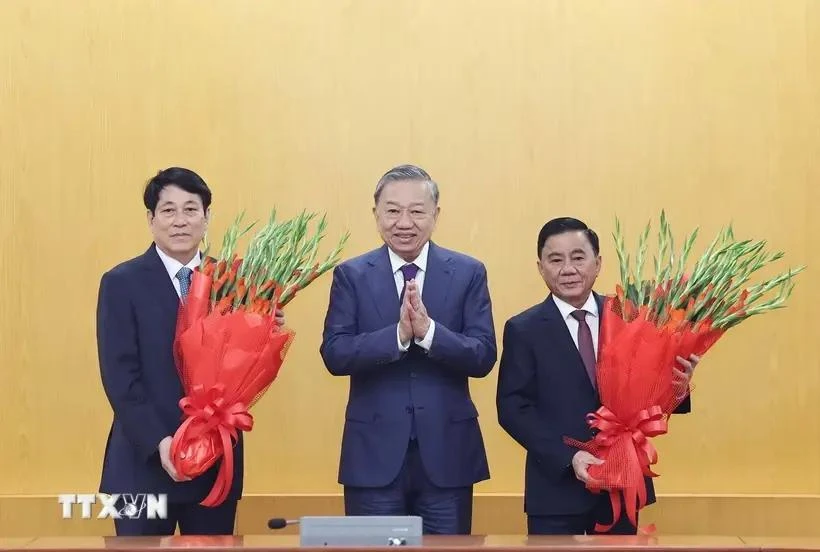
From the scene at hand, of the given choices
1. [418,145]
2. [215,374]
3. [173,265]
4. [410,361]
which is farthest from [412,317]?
[418,145]

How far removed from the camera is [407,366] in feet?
10.6

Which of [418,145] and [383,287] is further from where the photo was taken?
[418,145]

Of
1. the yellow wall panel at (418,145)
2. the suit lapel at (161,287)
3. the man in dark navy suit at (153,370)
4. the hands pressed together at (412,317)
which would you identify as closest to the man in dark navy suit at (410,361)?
the hands pressed together at (412,317)

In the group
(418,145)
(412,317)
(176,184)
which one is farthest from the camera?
(418,145)

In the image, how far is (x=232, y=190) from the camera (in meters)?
4.54

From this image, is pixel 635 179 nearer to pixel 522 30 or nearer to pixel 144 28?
pixel 522 30

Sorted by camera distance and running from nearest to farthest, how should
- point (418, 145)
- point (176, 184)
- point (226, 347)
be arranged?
1. point (226, 347)
2. point (176, 184)
3. point (418, 145)

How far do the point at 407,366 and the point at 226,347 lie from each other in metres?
0.53

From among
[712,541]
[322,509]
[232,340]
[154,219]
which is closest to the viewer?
[712,541]

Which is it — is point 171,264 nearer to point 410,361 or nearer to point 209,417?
point 209,417

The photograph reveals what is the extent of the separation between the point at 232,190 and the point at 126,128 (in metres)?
0.43

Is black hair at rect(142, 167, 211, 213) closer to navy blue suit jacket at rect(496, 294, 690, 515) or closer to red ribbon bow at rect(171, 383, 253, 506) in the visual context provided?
red ribbon bow at rect(171, 383, 253, 506)

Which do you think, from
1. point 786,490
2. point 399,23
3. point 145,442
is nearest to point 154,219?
point 145,442

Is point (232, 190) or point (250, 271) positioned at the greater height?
point (232, 190)
